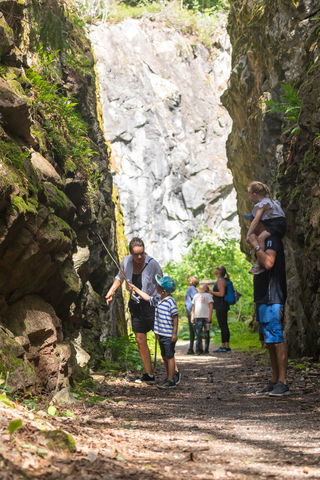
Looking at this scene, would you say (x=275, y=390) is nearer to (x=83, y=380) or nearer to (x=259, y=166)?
(x=83, y=380)

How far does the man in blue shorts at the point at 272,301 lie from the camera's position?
6.30m

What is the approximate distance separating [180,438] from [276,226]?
3337 millimetres

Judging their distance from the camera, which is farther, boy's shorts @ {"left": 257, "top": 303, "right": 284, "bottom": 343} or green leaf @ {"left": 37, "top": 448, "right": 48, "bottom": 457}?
boy's shorts @ {"left": 257, "top": 303, "right": 284, "bottom": 343}

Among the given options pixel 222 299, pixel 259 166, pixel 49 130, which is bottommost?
pixel 222 299

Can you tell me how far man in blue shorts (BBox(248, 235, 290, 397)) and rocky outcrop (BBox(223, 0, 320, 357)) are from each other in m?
2.19

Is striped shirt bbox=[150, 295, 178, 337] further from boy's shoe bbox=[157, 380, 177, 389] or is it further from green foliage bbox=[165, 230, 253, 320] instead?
green foliage bbox=[165, 230, 253, 320]

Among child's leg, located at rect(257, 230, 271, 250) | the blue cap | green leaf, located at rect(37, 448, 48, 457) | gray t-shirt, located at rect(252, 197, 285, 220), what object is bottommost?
green leaf, located at rect(37, 448, 48, 457)

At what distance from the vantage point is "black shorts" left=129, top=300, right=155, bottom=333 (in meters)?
8.17

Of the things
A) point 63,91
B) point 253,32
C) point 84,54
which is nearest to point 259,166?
point 253,32

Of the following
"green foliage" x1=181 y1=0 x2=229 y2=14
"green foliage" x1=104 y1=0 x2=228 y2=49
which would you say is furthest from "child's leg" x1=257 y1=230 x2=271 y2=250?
"green foliage" x1=181 y1=0 x2=229 y2=14

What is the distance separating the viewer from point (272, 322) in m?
6.34

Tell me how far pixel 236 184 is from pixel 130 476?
16.1 m

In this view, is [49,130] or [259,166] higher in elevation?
[259,166]

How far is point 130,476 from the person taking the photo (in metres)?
2.72
